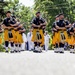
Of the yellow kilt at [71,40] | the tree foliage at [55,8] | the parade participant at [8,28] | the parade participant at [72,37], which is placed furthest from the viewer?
the tree foliage at [55,8]

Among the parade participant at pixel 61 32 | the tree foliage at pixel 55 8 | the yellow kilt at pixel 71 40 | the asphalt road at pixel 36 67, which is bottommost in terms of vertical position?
the tree foliage at pixel 55 8

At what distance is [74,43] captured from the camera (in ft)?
73.2

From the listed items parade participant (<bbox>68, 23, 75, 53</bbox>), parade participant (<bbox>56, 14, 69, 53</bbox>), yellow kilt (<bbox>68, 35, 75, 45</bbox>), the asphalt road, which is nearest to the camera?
the asphalt road

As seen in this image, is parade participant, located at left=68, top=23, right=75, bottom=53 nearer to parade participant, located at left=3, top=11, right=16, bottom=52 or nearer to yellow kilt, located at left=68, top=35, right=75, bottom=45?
yellow kilt, located at left=68, top=35, right=75, bottom=45

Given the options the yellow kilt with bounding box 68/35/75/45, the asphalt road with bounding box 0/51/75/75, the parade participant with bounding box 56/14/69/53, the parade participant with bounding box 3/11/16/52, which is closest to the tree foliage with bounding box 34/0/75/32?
the yellow kilt with bounding box 68/35/75/45

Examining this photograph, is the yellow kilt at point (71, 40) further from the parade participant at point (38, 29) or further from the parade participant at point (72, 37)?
the parade participant at point (38, 29)

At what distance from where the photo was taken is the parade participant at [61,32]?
21188 mm

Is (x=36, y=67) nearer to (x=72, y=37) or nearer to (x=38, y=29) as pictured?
(x=38, y=29)

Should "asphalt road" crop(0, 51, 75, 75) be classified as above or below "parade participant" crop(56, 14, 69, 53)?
above

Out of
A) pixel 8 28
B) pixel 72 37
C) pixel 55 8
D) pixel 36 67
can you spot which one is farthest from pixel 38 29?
pixel 55 8

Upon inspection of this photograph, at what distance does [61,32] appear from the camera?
70.4 feet

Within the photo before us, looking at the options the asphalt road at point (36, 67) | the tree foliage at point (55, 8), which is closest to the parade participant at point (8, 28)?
the asphalt road at point (36, 67)

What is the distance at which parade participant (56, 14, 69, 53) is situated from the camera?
2119 centimetres

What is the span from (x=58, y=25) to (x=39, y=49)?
4.70 feet
